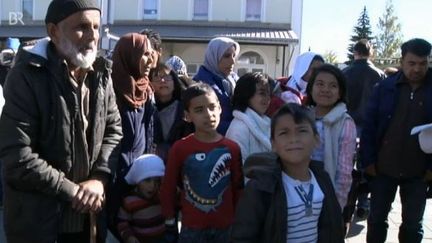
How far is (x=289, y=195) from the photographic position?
8.28ft

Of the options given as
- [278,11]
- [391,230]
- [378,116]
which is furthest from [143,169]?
[278,11]

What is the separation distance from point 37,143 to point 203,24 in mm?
23299

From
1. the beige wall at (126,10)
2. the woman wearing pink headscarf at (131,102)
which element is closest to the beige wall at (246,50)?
the beige wall at (126,10)

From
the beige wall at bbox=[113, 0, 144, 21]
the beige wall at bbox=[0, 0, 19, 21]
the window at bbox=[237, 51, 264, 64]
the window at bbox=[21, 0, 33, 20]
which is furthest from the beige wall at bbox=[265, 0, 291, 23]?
the beige wall at bbox=[0, 0, 19, 21]

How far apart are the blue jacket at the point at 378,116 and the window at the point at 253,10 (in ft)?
71.0

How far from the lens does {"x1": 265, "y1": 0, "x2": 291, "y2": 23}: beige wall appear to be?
24844mm

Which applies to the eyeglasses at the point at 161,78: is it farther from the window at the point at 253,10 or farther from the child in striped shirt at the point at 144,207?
the window at the point at 253,10

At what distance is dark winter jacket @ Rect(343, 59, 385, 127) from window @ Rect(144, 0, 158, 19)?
2037cm

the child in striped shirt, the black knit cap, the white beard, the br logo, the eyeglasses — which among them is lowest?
the child in striped shirt

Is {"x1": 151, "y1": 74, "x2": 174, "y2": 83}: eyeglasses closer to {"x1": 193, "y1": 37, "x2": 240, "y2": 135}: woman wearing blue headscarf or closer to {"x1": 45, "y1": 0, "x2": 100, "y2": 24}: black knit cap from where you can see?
{"x1": 193, "y1": 37, "x2": 240, "y2": 135}: woman wearing blue headscarf

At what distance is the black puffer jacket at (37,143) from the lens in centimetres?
229

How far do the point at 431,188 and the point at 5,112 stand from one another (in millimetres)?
3316

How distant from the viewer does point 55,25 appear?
2.48 m

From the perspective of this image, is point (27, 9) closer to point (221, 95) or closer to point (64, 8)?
point (221, 95)
